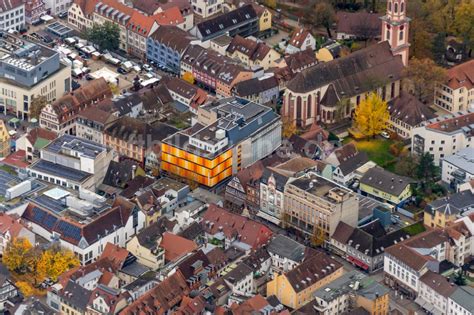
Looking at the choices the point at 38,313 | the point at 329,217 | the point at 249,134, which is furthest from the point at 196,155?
the point at 38,313

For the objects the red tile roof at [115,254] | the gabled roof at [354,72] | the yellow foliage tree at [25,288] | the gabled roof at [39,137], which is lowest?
the yellow foliage tree at [25,288]

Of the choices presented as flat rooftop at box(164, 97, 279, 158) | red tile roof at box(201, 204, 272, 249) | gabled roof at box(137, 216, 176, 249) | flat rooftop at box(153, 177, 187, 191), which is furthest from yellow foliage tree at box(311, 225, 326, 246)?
flat rooftop at box(164, 97, 279, 158)

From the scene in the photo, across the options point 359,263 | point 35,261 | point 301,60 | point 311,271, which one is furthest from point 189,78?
point 311,271

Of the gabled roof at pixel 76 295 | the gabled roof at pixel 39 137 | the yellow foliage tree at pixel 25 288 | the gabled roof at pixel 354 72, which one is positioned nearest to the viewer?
the gabled roof at pixel 76 295

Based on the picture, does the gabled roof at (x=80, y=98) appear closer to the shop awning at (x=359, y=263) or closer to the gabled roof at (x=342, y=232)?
the gabled roof at (x=342, y=232)

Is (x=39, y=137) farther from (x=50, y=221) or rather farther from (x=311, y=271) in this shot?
(x=311, y=271)

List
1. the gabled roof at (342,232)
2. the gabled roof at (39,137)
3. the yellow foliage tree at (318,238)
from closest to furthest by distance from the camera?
the gabled roof at (342,232), the yellow foliage tree at (318,238), the gabled roof at (39,137)

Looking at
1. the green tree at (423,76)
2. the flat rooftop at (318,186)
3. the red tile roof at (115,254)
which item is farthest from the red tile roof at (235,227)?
the green tree at (423,76)

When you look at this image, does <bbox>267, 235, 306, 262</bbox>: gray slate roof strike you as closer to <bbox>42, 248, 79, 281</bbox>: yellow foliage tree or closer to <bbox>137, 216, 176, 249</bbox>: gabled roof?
<bbox>137, 216, 176, 249</bbox>: gabled roof

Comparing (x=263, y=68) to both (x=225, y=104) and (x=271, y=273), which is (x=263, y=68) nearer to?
(x=225, y=104)
